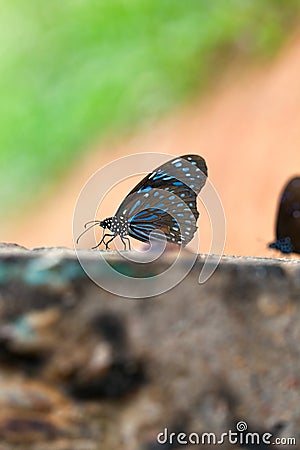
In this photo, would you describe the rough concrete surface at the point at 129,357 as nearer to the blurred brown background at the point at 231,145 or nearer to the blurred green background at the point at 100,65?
the blurred brown background at the point at 231,145

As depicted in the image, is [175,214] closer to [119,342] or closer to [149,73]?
[119,342]

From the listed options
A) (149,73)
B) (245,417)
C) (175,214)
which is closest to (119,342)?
(245,417)

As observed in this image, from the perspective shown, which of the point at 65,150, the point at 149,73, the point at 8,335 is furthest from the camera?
the point at 65,150

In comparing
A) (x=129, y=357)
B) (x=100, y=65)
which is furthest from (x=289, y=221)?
(x=100, y=65)

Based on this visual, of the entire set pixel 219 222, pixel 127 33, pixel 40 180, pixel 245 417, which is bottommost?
pixel 245 417

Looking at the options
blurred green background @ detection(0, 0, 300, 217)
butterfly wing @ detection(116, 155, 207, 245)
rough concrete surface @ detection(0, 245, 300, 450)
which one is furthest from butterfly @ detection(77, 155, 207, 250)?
blurred green background @ detection(0, 0, 300, 217)

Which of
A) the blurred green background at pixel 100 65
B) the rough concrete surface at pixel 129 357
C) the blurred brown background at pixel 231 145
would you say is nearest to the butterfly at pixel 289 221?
the blurred brown background at pixel 231 145
